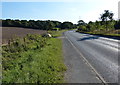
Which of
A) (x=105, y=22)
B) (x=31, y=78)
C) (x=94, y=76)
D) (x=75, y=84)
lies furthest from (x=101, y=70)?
(x=105, y=22)

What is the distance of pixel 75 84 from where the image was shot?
20.9 feet

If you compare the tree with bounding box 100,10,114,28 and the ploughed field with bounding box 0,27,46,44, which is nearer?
the ploughed field with bounding box 0,27,46,44

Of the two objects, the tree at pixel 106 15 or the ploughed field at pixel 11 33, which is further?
the tree at pixel 106 15

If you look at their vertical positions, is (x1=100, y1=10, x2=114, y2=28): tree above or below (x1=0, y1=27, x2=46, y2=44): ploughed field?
above

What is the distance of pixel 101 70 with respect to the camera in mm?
8500

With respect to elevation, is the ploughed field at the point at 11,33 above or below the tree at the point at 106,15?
below

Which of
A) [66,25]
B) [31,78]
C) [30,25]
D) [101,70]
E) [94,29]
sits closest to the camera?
[31,78]

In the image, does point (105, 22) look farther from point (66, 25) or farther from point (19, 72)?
point (66, 25)

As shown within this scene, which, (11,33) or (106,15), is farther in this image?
(106,15)

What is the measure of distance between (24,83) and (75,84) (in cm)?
189

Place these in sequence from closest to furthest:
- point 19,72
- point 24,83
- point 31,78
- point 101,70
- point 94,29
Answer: point 24,83, point 31,78, point 19,72, point 101,70, point 94,29

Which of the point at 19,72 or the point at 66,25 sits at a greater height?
the point at 66,25

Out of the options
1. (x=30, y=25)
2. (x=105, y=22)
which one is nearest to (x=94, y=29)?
(x=105, y=22)

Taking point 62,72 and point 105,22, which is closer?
point 62,72
